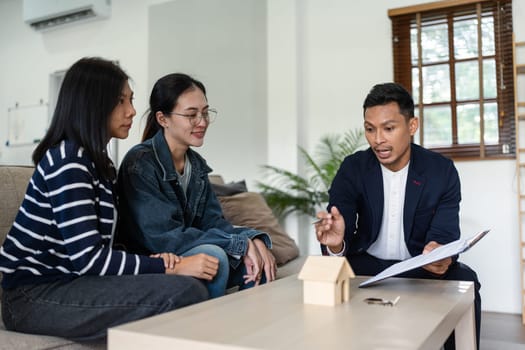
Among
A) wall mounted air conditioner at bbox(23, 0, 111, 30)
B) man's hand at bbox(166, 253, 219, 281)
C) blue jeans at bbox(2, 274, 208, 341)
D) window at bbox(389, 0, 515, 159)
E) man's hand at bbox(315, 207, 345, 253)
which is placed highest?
wall mounted air conditioner at bbox(23, 0, 111, 30)

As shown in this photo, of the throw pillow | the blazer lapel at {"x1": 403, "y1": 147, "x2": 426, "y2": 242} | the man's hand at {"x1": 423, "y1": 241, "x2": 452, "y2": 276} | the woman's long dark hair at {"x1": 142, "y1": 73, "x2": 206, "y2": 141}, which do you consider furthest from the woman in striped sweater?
the throw pillow

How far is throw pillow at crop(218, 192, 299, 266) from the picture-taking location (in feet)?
8.16

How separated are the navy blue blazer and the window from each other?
164 centimetres

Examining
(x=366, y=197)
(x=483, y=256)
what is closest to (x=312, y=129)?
(x=483, y=256)

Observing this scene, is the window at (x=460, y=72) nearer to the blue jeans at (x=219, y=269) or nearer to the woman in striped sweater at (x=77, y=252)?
the blue jeans at (x=219, y=269)

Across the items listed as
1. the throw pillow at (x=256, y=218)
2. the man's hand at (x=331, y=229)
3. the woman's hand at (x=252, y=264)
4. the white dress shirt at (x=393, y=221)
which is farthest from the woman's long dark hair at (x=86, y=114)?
the throw pillow at (x=256, y=218)

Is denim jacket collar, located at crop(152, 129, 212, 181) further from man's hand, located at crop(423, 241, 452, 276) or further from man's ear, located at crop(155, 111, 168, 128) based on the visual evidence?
man's hand, located at crop(423, 241, 452, 276)

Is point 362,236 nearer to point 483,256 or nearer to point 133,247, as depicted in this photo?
point 133,247

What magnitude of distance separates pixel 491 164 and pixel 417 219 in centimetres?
178

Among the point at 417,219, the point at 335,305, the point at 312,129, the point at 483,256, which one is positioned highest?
the point at 312,129

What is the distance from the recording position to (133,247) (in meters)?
1.64

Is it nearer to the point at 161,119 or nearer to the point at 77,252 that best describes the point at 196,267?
the point at 77,252

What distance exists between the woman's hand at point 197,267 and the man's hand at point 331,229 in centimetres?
39

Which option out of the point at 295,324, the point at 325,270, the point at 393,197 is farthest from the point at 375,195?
the point at 295,324
